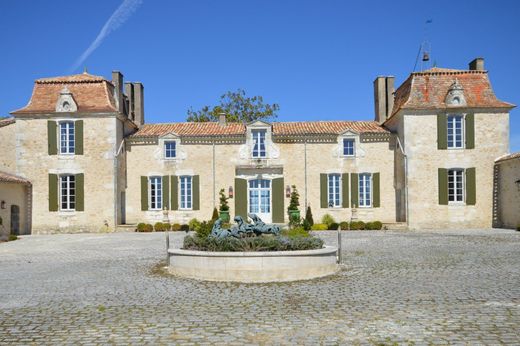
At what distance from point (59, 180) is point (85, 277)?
1573 cm

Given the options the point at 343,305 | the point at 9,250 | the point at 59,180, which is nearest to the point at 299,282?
the point at 343,305

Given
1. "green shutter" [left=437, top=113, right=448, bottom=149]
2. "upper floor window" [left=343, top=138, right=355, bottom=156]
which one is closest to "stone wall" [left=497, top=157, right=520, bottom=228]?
"green shutter" [left=437, top=113, right=448, bottom=149]

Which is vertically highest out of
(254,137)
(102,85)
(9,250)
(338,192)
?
(102,85)

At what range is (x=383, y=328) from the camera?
6039 mm

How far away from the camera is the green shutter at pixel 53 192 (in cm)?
2411

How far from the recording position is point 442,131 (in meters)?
23.9

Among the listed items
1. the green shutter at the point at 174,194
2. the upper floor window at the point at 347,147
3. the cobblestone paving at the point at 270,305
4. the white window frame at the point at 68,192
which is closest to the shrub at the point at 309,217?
the upper floor window at the point at 347,147

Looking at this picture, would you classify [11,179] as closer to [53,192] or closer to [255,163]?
[53,192]

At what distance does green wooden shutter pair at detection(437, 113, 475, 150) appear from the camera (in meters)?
23.8

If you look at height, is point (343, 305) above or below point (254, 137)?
below

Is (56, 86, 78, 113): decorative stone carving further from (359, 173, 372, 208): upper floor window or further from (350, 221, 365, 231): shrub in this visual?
(359, 173, 372, 208): upper floor window

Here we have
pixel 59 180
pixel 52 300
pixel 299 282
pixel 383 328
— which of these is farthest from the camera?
pixel 59 180

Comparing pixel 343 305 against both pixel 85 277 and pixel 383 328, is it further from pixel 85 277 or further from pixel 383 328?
pixel 85 277

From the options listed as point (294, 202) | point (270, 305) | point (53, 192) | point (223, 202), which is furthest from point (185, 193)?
point (270, 305)
